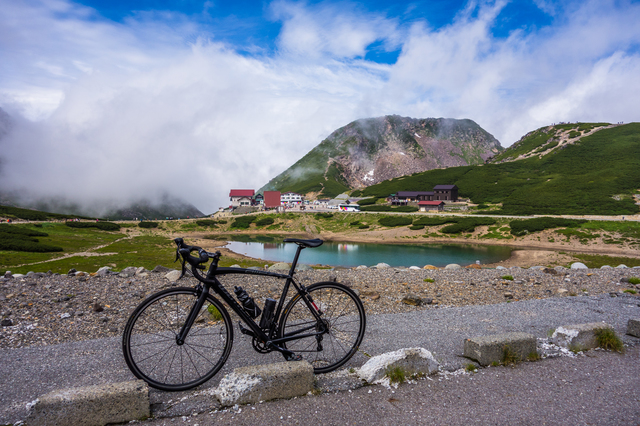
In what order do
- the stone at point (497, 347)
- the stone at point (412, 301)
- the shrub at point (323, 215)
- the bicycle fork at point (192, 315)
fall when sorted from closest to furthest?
the bicycle fork at point (192, 315) → the stone at point (497, 347) → the stone at point (412, 301) → the shrub at point (323, 215)

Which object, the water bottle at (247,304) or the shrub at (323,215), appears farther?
the shrub at (323,215)

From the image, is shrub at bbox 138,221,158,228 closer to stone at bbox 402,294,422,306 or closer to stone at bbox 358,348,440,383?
stone at bbox 402,294,422,306

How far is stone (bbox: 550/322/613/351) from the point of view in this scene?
605cm

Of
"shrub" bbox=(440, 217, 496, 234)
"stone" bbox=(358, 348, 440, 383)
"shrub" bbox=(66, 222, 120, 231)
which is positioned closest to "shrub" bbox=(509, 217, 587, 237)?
"shrub" bbox=(440, 217, 496, 234)

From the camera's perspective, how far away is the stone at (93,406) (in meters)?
3.56

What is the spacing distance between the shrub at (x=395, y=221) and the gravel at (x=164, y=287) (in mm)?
63223

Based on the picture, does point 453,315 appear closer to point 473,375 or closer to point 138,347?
point 473,375

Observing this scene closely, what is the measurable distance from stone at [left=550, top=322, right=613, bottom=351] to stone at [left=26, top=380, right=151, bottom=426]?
731 cm

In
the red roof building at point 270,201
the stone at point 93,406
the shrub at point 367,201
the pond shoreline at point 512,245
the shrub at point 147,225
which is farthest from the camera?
the red roof building at point 270,201

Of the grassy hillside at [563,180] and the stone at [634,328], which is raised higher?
the grassy hillside at [563,180]

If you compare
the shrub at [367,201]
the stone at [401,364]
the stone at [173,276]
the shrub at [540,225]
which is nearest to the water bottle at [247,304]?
the stone at [401,364]

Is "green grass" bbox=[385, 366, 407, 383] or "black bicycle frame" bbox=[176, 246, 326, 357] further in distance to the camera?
"green grass" bbox=[385, 366, 407, 383]

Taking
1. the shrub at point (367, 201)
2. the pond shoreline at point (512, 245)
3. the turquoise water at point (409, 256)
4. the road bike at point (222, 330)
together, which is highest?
the shrub at point (367, 201)

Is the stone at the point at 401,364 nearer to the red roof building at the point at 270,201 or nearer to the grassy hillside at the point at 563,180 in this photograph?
the grassy hillside at the point at 563,180
